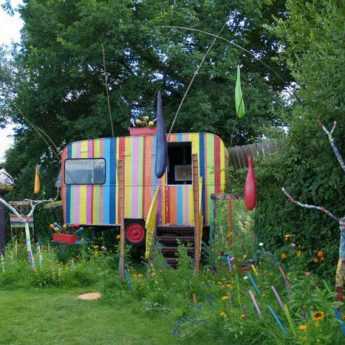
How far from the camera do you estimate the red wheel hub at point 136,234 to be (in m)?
10.8

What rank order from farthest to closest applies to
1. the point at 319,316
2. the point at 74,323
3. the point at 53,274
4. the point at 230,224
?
the point at 230,224, the point at 53,274, the point at 74,323, the point at 319,316

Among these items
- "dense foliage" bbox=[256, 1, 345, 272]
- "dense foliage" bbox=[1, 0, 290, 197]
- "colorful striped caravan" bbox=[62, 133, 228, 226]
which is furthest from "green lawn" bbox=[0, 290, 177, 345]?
"dense foliage" bbox=[1, 0, 290, 197]

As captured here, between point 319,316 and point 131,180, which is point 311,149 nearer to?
point 319,316

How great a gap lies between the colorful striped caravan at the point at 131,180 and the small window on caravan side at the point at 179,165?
1.76 ft

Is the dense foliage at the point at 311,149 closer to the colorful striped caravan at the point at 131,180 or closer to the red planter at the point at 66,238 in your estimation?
the colorful striped caravan at the point at 131,180

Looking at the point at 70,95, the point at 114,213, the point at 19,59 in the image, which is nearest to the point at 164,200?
the point at 114,213

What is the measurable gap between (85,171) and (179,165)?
93.4 inches

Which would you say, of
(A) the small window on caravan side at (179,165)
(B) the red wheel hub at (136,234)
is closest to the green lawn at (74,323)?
(B) the red wheel hub at (136,234)

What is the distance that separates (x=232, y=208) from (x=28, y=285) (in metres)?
3.53

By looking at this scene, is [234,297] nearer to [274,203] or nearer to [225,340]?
[225,340]

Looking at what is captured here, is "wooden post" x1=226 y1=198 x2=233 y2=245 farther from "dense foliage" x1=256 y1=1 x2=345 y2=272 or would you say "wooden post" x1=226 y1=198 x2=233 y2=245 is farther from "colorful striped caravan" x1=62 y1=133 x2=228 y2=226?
"dense foliage" x1=256 y1=1 x2=345 y2=272

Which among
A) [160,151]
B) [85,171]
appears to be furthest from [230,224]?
[85,171]

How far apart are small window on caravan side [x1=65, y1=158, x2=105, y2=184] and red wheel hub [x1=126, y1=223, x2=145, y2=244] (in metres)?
1.27

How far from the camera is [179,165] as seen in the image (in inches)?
483
